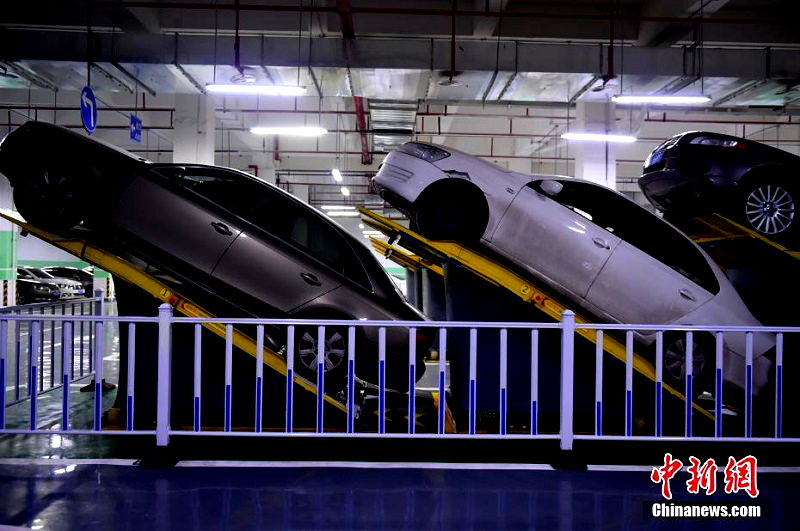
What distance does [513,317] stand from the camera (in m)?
5.78

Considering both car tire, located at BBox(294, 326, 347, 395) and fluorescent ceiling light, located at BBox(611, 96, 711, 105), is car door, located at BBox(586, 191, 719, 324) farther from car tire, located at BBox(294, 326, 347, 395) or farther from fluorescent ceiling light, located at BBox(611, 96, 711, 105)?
fluorescent ceiling light, located at BBox(611, 96, 711, 105)

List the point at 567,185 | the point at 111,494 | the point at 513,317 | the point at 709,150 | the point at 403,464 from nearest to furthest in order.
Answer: the point at 111,494
the point at 403,464
the point at 513,317
the point at 567,185
the point at 709,150

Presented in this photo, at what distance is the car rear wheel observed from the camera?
6.66 metres

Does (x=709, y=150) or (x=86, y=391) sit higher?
(x=709, y=150)

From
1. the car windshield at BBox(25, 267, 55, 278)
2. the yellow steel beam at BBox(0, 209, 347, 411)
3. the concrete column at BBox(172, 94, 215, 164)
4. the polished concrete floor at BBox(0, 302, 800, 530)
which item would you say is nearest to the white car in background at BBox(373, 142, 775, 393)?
the polished concrete floor at BBox(0, 302, 800, 530)

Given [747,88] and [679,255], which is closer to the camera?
[679,255]

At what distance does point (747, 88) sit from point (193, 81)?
869cm

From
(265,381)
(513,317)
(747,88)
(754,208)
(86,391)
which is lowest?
(86,391)

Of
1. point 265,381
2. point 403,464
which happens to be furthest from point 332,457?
point 265,381

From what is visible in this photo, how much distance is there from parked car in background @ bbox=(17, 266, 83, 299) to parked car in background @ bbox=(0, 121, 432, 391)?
60.5 feet

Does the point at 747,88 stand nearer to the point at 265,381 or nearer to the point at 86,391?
the point at 265,381

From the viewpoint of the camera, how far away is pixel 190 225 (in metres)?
5.61

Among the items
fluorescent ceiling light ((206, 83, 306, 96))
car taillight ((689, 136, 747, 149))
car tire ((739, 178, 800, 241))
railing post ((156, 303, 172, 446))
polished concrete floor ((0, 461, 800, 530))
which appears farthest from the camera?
fluorescent ceiling light ((206, 83, 306, 96))

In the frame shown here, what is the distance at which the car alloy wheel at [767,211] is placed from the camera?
6.66 m
